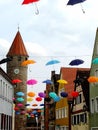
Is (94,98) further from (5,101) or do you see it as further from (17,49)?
(17,49)

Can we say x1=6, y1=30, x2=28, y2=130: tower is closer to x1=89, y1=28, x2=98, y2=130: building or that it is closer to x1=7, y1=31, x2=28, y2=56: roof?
x1=7, y1=31, x2=28, y2=56: roof

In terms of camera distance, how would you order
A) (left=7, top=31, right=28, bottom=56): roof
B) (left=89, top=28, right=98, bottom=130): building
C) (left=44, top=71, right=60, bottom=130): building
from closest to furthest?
1. (left=89, top=28, right=98, bottom=130): building
2. (left=44, top=71, right=60, bottom=130): building
3. (left=7, top=31, right=28, bottom=56): roof

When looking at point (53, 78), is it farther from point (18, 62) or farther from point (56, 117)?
point (18, 62)

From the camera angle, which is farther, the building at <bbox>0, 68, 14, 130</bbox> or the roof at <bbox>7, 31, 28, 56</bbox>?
the roof at <bbox>7, 31, 28, 56</bbox>

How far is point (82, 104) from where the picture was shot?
5222 centimetres

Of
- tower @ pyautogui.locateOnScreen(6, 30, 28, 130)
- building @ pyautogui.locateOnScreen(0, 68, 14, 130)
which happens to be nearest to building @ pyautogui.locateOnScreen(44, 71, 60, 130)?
building @ pyautogui.locateOnScreen(0, 68, 14, 130)

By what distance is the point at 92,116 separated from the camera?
4878cm

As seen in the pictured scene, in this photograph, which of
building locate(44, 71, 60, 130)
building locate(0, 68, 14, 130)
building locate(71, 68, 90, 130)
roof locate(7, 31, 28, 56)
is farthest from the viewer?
roof locate(7, 31, 28, 56)

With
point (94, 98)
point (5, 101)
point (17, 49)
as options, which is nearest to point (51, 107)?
point (5, 101)

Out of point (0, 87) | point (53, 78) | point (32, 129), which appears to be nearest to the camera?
point (0, 87)

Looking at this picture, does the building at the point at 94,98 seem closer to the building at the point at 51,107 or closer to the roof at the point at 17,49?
the building at the point at 51,107

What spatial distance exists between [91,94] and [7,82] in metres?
10.7

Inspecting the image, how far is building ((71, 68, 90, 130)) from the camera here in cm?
5072

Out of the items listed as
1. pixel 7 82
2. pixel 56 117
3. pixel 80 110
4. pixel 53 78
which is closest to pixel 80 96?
pixel 80 110
